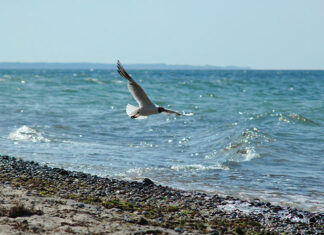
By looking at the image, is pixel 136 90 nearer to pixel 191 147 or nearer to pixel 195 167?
pixel 195 167

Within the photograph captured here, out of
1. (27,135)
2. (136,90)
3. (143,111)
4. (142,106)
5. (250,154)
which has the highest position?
(136,90)

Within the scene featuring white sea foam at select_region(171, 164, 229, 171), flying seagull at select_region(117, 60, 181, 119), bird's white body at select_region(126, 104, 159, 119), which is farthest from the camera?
white sea foam at select_region(171, 164, 229, 171)

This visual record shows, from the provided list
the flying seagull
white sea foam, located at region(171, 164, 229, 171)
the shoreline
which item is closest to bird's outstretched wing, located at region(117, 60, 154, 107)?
the flying seagull

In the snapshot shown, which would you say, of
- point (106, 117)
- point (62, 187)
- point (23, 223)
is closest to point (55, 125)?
point (106, 117)

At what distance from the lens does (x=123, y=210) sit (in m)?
8.06

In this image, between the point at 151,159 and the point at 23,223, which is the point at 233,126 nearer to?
the point at 151,159

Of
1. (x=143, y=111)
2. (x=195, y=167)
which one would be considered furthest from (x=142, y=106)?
(x=195, y=167)

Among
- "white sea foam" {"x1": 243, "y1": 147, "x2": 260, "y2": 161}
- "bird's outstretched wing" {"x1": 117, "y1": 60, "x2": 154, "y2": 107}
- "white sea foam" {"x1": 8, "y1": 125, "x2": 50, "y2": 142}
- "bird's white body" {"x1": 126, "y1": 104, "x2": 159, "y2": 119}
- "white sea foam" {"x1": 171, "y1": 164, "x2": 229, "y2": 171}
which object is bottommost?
"white sea foam" {"x1": 8, "y1": 125, "x2": 50, "y2": 142}

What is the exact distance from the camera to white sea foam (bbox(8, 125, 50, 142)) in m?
17.0

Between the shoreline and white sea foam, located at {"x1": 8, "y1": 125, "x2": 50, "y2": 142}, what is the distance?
619cm

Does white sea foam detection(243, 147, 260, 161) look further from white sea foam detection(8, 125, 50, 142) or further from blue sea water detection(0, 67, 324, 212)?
white sea foam detection(8, 125, 50, 142)

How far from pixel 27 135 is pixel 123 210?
1044cm

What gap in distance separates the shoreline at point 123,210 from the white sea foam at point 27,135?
244 inches

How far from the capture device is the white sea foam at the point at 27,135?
55.9 feet
